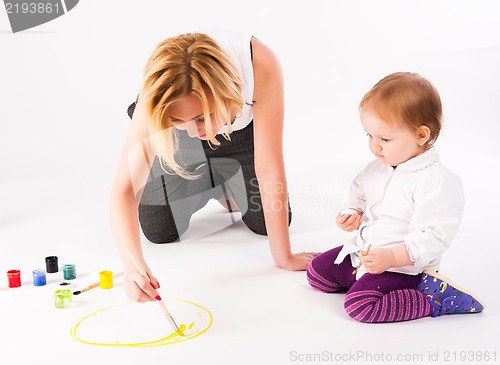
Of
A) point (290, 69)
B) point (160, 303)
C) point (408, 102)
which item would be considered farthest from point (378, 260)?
point (290, 69)

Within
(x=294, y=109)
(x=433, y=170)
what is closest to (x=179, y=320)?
(x=433, y=170)

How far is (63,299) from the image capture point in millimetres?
2094

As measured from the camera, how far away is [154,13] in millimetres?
3975

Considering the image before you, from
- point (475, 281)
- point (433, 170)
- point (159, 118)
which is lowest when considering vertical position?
point (475, 281)

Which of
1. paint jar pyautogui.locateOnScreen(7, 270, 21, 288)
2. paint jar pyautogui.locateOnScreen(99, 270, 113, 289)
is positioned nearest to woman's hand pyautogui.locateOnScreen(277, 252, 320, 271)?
paint jar pyautogui.locateOnScreen(99, 270, 113, 289)

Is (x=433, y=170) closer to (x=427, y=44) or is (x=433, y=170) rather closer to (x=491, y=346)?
(x=491, y=346)

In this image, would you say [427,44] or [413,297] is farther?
[427,44]

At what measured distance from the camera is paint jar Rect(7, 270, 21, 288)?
2262 millimetres

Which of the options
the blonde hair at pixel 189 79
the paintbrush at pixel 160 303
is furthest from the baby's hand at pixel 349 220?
the paintbrush at pixel 160 303

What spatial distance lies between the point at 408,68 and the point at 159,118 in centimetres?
254

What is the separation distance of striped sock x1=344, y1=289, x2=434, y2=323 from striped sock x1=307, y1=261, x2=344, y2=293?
191 mm

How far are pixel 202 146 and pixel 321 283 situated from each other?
78 cm

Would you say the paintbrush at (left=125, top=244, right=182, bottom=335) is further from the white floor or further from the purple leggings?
the purple leggings

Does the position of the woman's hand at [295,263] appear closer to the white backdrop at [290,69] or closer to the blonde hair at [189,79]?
the blonde hair at [189,79]
